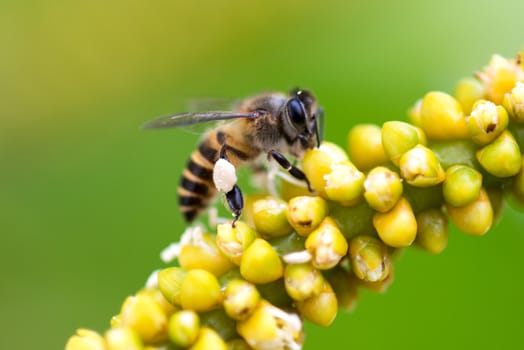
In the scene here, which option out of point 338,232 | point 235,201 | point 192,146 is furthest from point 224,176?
point 192,146

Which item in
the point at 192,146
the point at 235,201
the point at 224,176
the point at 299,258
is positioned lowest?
the point at 299,258

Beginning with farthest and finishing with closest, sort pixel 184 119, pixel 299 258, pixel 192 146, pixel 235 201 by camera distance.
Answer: pixel 192 146
pixel 184 119
pixel 235 201
pixel 299 258

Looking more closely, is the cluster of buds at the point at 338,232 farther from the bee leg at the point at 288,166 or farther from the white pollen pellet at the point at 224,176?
the white pollen pellet at the point at 224,176

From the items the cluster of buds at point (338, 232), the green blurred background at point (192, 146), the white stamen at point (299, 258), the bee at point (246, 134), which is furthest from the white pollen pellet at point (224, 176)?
the green blurred background at point (192, 146)

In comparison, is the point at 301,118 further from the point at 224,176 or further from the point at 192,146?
the point at 192,146

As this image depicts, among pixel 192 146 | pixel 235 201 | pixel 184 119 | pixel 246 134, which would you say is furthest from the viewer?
pixel 192 146

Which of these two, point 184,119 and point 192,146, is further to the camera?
point 192,146

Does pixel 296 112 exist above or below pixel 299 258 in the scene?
above
